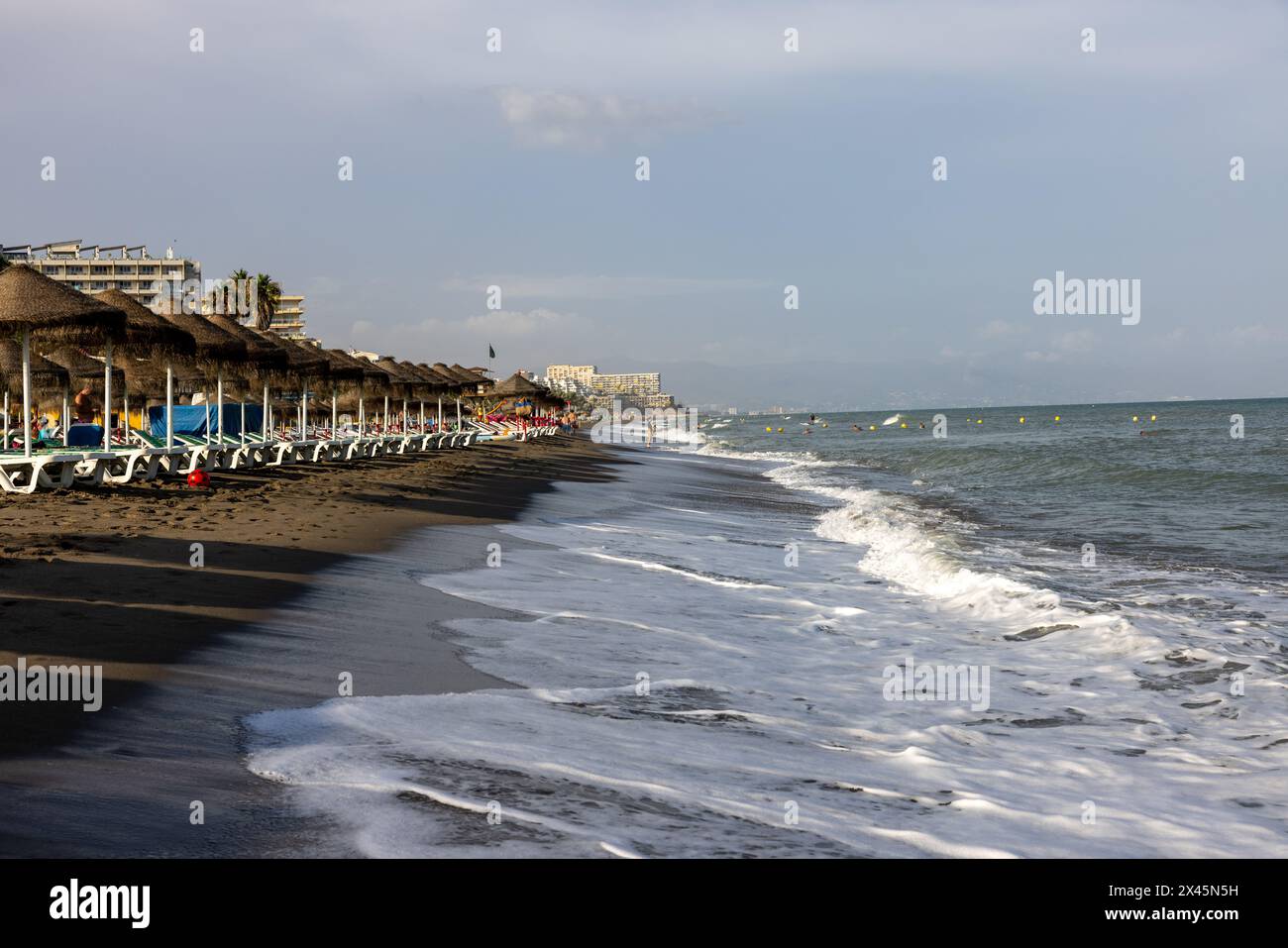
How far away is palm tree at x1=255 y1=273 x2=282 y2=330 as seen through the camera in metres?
69.6

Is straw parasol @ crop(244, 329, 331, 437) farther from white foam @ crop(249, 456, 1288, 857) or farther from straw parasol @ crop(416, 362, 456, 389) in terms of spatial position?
white foam @ crop(249, 456, 1288, 857)

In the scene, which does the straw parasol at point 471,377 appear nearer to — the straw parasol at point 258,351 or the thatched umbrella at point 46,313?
the straw parasol at point 258,351

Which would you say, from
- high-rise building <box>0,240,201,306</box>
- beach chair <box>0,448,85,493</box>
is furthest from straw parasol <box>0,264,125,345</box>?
high-rise building <box>0,240,201,306</box>

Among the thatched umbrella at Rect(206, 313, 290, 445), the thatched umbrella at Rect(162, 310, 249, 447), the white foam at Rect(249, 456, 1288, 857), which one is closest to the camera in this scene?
the white foam at Rect(249, 456, 1288, 857)

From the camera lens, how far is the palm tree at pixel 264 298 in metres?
69.6

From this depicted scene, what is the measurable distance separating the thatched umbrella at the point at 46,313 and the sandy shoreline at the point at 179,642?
288cm

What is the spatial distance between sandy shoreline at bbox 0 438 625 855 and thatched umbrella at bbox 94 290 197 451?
4.41 meters

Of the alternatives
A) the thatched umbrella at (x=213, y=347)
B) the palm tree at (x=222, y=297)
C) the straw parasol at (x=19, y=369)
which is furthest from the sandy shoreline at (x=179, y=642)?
the palm tree at (x=222, y=297)

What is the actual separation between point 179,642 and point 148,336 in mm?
12983

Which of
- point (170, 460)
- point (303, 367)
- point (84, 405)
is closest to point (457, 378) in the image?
point (303, 367)

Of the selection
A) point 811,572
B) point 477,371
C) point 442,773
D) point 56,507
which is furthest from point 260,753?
point 477,371

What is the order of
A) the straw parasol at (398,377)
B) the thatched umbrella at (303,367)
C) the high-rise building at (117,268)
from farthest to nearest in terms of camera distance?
1. the high-rise building at (117,268)
2. the straw parasol at (398,377)
3. the thatched umbrella at (303,367)

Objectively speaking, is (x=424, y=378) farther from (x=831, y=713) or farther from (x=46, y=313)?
(x=831, y=713)
